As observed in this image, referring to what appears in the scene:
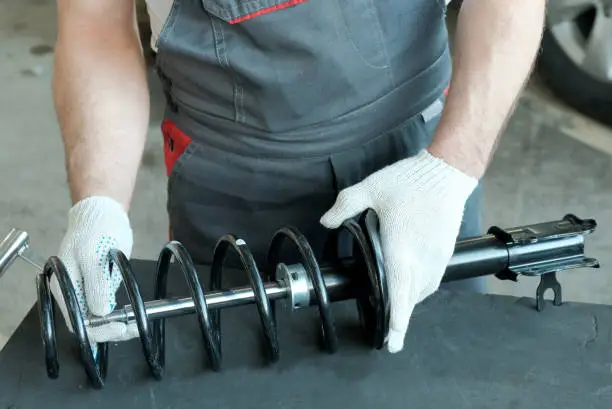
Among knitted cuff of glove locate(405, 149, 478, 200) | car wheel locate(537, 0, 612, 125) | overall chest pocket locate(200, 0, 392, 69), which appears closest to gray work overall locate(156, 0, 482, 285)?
overall chest pocket locate(200, 0, 392, 69)

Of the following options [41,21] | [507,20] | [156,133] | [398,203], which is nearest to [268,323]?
[398,203]

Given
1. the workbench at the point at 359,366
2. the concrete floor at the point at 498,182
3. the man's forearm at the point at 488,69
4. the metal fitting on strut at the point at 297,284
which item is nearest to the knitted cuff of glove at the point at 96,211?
the workbench at the point at 359,366

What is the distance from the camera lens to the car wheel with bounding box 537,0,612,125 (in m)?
2.45

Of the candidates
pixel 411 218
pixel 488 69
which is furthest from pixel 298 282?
pixel 488 69

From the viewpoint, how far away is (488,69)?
94cm

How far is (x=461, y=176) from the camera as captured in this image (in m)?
0.84

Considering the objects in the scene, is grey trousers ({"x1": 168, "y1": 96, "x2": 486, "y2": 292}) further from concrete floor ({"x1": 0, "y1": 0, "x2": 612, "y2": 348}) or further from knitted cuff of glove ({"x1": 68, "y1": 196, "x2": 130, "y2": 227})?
concrete floor ({"x1": 0, "y1": 0, "x2": 612, "y2": 348})

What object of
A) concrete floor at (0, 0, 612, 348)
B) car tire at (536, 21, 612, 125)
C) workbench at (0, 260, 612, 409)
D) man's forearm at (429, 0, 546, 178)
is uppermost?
man's forearm at (429, 0, 546, 178)

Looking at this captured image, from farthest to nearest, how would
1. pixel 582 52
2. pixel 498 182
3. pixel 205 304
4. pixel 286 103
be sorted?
pixel 582 52, pixel 498 182, pixel 286 103, pixel 205 304

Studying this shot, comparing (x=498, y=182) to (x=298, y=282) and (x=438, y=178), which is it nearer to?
(x=438, y=178)

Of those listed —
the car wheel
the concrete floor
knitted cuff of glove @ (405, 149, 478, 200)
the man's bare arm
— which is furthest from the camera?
the car wheel

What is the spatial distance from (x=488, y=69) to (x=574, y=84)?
180 cm

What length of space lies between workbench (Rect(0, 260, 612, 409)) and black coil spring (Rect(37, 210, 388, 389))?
0.02 meters

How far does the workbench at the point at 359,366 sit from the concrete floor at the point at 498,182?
1.26m
